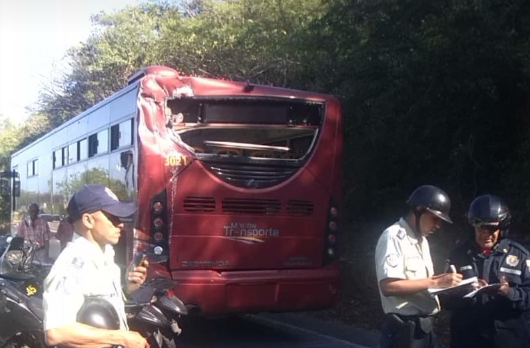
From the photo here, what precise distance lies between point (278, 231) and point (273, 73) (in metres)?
9.88

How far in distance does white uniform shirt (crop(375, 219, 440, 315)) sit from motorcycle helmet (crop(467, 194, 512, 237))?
1.29 ft

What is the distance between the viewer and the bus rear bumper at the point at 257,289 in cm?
933

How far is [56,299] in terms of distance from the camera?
3.29m

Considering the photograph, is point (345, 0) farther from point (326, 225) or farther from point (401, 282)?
point (401, 282)

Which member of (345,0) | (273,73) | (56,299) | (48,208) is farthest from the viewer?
(273,73)

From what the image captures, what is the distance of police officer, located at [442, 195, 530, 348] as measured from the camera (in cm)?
479

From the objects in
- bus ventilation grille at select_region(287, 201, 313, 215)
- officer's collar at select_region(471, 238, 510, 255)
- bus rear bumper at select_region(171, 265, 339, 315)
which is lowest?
bus rear bumper at select_region(171, 265, 339, 315)

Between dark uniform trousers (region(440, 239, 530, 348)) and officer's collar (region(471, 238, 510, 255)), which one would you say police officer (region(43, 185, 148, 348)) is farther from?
officer's collar (region(471, 238, 510, 255))

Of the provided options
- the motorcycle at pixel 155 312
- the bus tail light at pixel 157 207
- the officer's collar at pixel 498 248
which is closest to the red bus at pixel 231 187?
the bus tail light at pixel 157 207

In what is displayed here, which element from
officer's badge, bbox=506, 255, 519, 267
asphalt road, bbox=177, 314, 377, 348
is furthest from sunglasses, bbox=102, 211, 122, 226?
asphalt road, bbox=177, 314, 377, 348

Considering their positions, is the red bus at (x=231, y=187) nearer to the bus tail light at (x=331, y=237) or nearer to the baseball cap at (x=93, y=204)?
→ the bus tail light at (x=331, y=237)

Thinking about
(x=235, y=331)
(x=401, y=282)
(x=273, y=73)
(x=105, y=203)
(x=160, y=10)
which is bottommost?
(x=235, y=331)

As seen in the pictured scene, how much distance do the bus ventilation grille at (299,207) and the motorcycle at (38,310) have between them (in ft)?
10.7

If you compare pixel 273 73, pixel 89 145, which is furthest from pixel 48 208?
pixel 273 73
